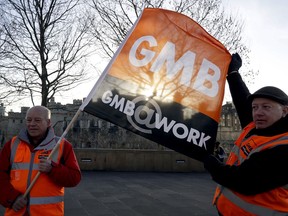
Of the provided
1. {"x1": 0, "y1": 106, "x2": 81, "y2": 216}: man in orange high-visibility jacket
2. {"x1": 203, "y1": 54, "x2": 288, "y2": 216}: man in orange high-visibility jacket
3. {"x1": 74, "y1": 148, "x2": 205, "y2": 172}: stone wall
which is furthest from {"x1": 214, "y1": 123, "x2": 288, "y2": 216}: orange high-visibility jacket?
{"x1": 74, "y1": 148, "x2": 205, "y2": 172}: stone wall

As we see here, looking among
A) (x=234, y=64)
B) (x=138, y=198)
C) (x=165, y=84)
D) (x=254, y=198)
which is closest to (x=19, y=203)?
(x=165, y=84)

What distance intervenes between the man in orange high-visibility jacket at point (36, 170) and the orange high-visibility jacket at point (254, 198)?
1.51 m

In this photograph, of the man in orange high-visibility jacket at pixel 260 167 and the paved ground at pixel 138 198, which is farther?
the paved ground at pixel 138 198

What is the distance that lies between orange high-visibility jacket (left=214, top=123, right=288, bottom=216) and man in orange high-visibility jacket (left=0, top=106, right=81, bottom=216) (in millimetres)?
1508

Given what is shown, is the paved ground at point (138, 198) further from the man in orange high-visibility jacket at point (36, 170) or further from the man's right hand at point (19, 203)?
the man's right hand at point (19, 203)

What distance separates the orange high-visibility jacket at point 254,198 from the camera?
2.46m

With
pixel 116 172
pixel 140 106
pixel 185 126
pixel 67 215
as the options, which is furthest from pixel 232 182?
pixel 116 172

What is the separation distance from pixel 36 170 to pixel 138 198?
20.3ft

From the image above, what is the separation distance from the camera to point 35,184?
320cm

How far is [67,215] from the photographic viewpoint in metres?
6.95

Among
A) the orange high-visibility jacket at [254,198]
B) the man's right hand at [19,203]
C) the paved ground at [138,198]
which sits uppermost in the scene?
the orange high-visibility jacket at [254,198]

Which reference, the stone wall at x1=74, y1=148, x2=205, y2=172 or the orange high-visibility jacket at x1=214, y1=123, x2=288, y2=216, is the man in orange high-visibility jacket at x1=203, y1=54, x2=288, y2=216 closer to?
the orange high-visibility jacket at x1=214, y1=123, x2=288, y2=216

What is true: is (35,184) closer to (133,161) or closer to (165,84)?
(165,84)

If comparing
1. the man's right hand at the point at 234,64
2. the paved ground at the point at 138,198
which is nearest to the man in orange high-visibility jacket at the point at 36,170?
the man's right hand at the point at 234,64
